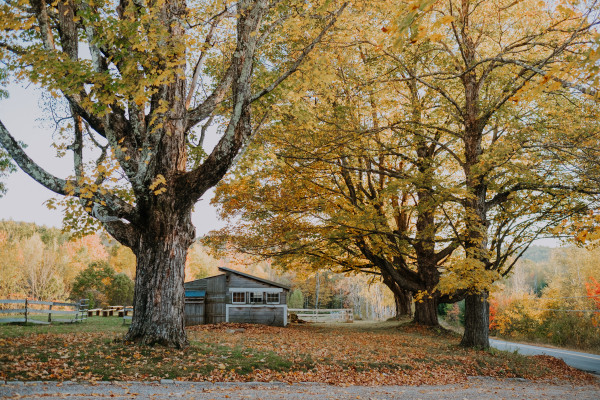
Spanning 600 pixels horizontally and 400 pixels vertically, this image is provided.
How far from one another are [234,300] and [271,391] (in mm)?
16785

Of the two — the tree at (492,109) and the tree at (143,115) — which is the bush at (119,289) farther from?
the tree at (492,109)

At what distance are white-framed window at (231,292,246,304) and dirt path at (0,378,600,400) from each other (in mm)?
15665

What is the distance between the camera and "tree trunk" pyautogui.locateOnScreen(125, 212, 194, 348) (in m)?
8.57

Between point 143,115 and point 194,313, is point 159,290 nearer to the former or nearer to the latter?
point 143,115

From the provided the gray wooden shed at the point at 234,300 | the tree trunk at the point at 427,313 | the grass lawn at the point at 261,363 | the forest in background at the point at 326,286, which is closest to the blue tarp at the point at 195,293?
the gray wooden shed at the point at 234,300

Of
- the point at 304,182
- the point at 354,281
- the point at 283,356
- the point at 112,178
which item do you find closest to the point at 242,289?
the point at 304,182

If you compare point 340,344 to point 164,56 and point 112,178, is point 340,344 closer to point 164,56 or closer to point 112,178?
point 112,178

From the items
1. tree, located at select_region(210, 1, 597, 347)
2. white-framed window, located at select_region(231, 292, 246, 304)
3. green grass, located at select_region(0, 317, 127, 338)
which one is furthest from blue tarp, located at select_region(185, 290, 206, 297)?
tree, located at select_region(210, 1, 597, 347)

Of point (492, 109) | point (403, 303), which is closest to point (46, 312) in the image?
point (403, 303)

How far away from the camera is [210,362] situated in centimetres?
802

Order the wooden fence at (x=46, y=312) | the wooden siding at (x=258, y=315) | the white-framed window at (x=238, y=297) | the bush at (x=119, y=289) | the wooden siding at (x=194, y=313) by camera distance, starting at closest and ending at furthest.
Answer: the wooden fence at (x=46, y=312)
the wooden siding at (x=194, y=313)
the wooden siding at (x=258, y=315)
the white-framed window at (x=238, y=297)
the bush at (x=119, y=289)

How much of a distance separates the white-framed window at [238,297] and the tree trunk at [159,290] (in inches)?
561

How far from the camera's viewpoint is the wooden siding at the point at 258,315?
22.7 metres

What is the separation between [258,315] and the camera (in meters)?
23.0
